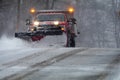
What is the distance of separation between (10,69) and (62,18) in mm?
12472

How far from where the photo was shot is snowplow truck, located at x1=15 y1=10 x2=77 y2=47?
20.3 m

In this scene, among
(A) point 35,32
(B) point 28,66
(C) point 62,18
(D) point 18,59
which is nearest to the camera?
(B) point 28,66

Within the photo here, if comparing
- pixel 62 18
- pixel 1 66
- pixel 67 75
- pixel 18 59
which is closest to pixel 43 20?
pixel 62 18

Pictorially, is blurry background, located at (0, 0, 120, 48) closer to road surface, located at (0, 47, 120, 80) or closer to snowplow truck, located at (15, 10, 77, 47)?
snowplow truck, located at (15, 10, 77, 47)

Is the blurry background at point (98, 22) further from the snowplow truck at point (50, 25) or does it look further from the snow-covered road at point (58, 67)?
the snow-covered road at point (58, 67)

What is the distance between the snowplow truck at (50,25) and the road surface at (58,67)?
7953 mm

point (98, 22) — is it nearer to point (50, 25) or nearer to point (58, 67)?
point (50, 25)

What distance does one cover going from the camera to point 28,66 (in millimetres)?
9953

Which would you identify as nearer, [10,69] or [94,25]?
[10,69]

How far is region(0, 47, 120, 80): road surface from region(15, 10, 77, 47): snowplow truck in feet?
26.1

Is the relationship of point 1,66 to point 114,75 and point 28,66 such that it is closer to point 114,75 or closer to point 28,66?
point 28,66

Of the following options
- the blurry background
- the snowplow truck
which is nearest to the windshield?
the snowplow truck

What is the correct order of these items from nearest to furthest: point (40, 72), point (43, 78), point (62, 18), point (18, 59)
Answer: point (43, 78), point (40, 72), point (18, 59), point (62, 18)

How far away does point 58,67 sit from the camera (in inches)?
386
